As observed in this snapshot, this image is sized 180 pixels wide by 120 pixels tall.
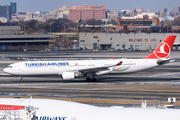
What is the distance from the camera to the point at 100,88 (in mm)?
47406

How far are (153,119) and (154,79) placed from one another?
40.1 meters

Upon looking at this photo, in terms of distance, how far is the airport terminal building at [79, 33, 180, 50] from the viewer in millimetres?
153000

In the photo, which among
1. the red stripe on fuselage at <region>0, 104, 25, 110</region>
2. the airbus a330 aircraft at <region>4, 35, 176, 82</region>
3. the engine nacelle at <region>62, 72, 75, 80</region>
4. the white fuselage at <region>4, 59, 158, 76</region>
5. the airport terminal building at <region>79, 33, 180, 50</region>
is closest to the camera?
the red stripe on fuselage at <region>0, 104, 25, 110</region>

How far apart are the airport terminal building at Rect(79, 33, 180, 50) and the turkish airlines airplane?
13332cm

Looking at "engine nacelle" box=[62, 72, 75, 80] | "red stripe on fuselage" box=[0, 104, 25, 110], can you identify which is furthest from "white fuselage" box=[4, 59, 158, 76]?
"red stripe on fuselage" box=[0, 104, 25, 110]

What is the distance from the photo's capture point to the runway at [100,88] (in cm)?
4075

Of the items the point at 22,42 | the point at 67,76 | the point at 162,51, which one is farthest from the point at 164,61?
the point at 22,42

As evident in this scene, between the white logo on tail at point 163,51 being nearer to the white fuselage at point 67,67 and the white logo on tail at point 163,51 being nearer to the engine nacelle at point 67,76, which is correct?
the white fuselage at point 67,67

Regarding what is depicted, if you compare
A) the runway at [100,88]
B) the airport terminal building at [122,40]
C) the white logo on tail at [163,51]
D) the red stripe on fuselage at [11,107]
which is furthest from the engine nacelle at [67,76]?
the airport terminal building at [122,40]

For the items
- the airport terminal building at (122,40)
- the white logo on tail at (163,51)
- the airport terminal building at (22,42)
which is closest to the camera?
the white logo on tail at (163,51)

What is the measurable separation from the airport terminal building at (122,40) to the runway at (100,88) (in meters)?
94.3

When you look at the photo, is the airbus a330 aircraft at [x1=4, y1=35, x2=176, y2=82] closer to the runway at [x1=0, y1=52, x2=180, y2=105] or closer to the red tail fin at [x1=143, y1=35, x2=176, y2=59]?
the runway at [x1=0, y1=52, x2=180, y2=105]

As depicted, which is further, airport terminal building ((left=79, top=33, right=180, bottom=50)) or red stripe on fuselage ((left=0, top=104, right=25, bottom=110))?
airport terminal building ((left=79, top=33, right=180, bottom=50))

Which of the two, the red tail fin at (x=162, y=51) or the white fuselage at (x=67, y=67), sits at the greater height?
the red tail fin at (x=162, y=51)
